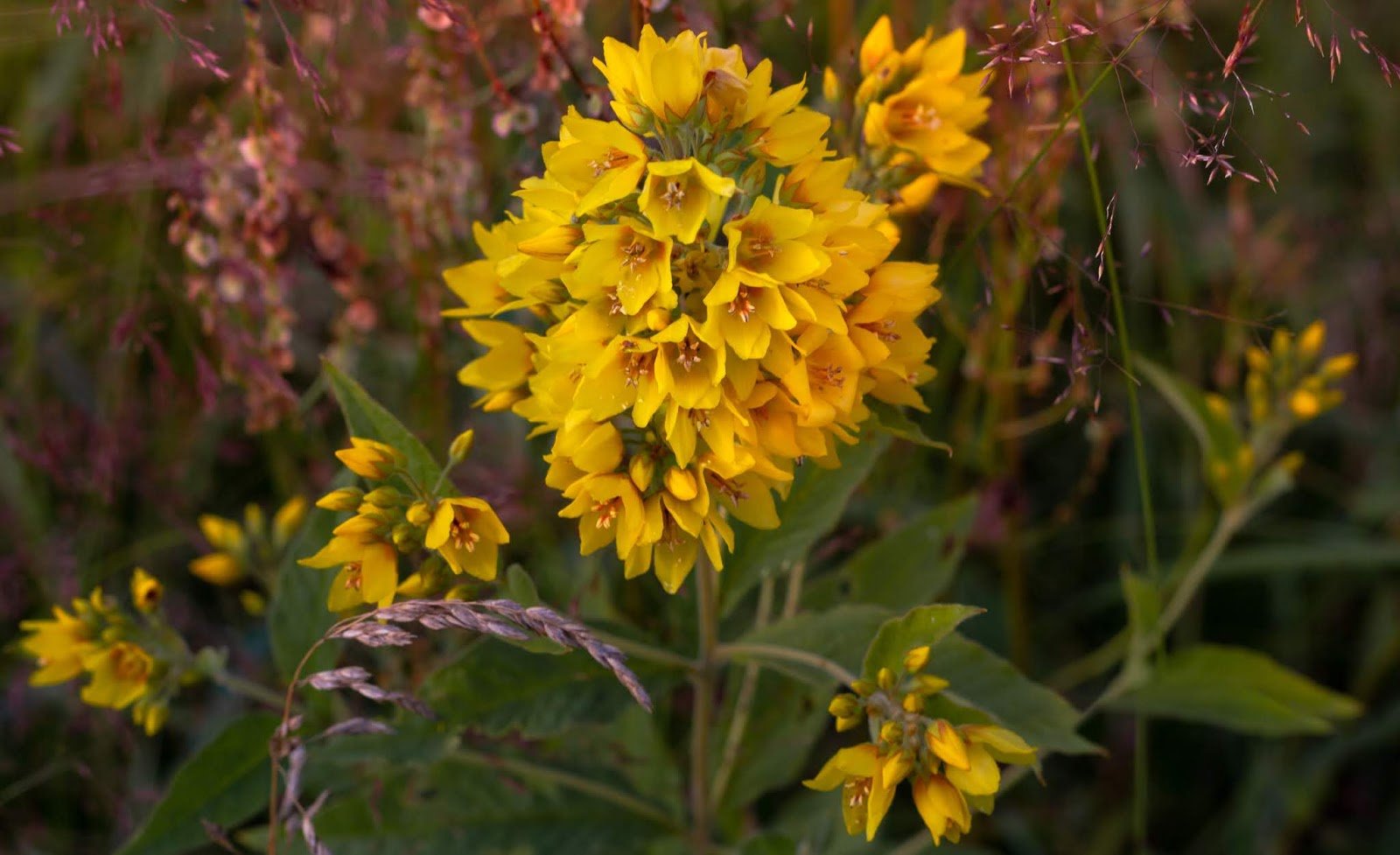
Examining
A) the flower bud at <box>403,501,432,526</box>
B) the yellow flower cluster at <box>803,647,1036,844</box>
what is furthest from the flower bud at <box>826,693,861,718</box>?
the flower bud at <box>403,501,432,526</box>

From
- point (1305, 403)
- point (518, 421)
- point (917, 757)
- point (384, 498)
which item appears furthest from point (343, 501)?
point (1305, 403)

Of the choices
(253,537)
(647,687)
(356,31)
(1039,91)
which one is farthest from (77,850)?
(1039,91)

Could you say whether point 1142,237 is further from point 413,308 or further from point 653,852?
point 653,852

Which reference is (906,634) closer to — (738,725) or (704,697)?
(704,697)

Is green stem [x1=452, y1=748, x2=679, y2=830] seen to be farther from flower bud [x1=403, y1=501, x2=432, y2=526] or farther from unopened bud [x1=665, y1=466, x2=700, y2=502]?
unopened bud [x1=665, y1=466, x2=700, y2=502]

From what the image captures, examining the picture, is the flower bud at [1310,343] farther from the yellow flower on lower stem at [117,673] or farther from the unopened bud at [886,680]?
the yellow flower on lower stem at [117,673]
